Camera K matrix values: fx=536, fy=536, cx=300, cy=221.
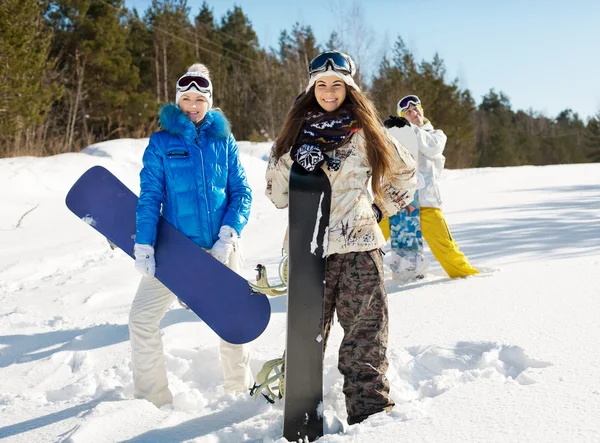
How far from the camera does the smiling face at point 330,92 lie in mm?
2170

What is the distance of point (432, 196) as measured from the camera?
473 centimetres

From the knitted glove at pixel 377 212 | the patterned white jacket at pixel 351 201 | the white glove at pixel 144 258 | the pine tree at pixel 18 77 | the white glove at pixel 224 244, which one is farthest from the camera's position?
the pine tree at pixel 18 77

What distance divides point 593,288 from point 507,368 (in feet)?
5.20

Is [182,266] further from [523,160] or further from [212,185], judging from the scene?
[523,160]

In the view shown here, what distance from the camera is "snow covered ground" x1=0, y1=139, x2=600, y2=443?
202 cm

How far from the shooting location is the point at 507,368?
2.54 meters

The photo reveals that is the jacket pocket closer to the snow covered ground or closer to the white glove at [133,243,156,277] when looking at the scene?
the white glove at [133,243,156,277]

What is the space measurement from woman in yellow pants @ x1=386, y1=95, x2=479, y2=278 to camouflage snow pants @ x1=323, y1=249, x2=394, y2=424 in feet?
8.50

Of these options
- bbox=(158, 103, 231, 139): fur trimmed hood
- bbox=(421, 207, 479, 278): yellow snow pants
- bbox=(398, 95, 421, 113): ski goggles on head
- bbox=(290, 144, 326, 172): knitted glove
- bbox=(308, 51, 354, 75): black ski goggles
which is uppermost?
bbox=(398, 95, 421, 113): ski goggles on head

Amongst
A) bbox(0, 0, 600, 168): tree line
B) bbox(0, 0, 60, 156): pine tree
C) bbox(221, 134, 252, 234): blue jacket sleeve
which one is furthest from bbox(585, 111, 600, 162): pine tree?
bbox(221, 134, 252, 234): blue jacket sleeve

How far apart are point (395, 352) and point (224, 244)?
1093 mm

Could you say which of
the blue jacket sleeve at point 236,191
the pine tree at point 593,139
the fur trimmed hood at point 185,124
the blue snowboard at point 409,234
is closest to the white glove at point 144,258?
the blue jacket sleeve at point 236,191

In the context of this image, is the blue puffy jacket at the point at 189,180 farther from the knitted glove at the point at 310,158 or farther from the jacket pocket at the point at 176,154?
the knitted glove at the point at 310,158

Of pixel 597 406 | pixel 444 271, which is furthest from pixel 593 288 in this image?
pixel 597 406
